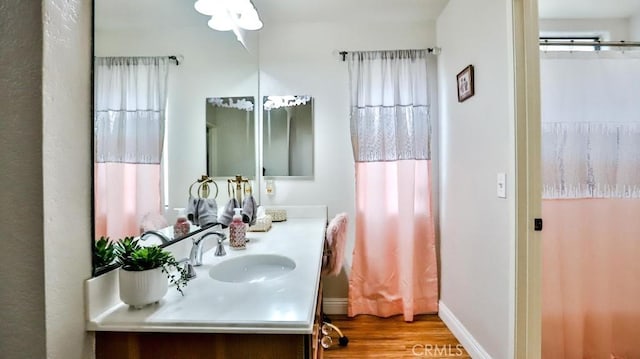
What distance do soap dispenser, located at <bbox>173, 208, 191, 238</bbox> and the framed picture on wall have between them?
1.85m

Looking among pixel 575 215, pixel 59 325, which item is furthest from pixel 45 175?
pixel 575 215

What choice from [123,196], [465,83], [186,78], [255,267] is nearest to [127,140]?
[123,196]

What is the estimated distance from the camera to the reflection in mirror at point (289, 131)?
2.50 meters

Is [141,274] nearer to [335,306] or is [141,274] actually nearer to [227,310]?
[227,310]

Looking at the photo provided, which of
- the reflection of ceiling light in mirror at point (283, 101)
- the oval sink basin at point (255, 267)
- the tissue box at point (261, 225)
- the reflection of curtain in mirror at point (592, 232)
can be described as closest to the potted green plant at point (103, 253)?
the oval sink basin at point (255, 267)

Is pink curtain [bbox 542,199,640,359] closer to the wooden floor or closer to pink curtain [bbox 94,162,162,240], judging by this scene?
the wooden floor

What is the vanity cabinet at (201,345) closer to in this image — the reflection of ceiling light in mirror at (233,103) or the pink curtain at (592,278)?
the reflection of ceiling light in mirror at (233,103)

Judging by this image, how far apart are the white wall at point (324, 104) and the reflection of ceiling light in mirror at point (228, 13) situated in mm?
492

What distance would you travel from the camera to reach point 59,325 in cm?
70

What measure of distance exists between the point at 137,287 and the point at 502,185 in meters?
1.68

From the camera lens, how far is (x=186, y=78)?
1566 millimetres

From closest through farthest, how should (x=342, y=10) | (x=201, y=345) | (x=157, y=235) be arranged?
(x=201, y=345), (x=157, y=235), (x=342, y=10)

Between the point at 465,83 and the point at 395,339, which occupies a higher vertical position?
the point at 465,83

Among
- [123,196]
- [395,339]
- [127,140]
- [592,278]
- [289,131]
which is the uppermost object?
[289,131]
